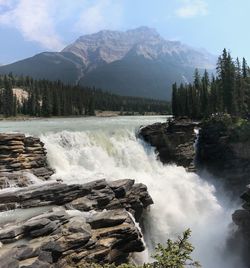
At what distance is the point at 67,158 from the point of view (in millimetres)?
43844

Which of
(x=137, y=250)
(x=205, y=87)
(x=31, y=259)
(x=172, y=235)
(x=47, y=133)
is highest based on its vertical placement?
(x=205, y=87)

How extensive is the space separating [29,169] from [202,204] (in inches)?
785

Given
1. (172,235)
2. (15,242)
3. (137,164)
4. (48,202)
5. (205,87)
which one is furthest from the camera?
(205,87)

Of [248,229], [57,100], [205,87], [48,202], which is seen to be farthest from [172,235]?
[57,100]

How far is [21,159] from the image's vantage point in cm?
3922

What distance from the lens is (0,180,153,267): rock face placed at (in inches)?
867

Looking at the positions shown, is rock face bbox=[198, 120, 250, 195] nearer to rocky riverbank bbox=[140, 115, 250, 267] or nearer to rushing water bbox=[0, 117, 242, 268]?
rocky riverbank bbox=[140, 115, 250, 267]

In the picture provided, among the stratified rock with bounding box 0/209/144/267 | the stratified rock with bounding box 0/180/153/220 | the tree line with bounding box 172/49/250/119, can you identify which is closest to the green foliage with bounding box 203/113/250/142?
the tree line with bounding box 172/49/250/119

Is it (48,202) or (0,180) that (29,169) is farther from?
(48,202)

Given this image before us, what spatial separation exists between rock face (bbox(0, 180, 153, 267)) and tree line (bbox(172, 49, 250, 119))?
188 feet

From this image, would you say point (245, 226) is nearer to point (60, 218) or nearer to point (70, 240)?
point (60, 218)

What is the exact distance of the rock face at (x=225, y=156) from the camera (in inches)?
2276

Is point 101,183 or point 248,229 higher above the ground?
point 101,183

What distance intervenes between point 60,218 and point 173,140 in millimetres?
37942
